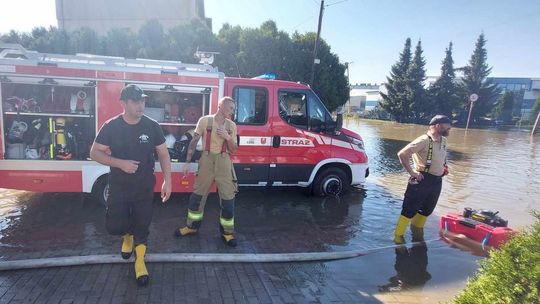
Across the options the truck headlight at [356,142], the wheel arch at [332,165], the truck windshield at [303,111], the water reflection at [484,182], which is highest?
the truck windshield at [303,111]

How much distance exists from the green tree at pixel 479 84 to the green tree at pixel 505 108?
4.55 m

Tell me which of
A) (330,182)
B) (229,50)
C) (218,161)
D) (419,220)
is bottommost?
(419,220)

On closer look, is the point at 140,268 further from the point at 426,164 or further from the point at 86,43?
the point at 86,43

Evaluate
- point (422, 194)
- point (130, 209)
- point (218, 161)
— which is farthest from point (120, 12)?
point (422, 194)

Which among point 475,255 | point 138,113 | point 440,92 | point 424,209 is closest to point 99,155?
point 138,113

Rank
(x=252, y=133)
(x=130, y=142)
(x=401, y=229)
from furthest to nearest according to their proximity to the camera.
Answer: (x=252, y=133) < (x=401, y=229) < (x=130, y=142)

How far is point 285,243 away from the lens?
5387mm

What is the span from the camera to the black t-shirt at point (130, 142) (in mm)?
3785

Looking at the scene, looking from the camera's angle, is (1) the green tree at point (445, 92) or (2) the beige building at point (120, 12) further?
(1) the green tree at point (445, 92)

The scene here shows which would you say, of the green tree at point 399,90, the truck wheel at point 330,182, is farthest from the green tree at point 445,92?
the truck wheel at point 330,182

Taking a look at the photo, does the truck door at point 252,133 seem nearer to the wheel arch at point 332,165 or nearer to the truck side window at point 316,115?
the truck side window at point 316,115

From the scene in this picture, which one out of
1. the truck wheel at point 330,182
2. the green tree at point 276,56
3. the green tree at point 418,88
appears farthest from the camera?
the green tree at point 418,88

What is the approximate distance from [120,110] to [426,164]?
479 centimetres

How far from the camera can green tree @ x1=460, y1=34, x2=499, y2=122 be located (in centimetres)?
4750
